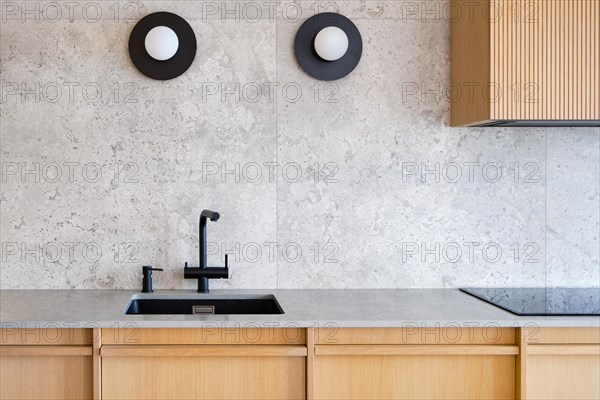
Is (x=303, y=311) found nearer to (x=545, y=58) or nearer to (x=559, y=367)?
(x=559, y=367)

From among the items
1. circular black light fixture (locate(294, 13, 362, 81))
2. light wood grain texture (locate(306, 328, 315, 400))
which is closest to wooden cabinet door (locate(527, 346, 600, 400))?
light wood grain texture (locate(306, 328, 315, 400))

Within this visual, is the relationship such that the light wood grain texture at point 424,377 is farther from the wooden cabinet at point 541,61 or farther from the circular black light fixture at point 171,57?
the circular black light fixture at point 171,57

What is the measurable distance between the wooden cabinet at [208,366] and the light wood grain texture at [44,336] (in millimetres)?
87

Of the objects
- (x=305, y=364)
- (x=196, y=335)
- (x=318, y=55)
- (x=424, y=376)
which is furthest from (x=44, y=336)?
(x=318, y=55)

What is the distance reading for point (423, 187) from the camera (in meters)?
2.79

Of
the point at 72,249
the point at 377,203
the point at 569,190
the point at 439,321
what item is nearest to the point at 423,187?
the point at 377,203

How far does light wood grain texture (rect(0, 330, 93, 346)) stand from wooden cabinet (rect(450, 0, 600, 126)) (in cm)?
150

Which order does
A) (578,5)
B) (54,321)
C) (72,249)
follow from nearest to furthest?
1. (54,321)
2. (578,5)
3. (72,249)

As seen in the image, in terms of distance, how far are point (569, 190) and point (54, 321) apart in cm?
197

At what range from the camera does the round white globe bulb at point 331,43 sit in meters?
2.67

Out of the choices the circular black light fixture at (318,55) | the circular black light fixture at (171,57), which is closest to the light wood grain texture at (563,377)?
the circular black light fixture at (318,55)

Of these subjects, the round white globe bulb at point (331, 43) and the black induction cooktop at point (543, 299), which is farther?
the round white globe bulb at point (331, 43)

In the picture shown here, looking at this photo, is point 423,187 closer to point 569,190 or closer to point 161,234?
point 569,190

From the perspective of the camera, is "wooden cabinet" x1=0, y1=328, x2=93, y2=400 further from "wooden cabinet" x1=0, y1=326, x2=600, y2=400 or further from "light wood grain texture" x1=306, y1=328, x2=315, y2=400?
"light wood grain texture" x1=306, y1=328, x2=315, y2=400
